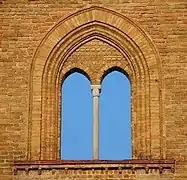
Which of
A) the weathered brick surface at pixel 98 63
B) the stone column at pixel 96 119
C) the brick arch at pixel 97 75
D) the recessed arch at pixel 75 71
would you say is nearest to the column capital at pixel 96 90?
the stone column at pixel 96 119

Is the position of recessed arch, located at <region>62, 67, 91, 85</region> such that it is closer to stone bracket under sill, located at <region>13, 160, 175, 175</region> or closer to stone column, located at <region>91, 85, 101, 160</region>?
stone column, located at <region>91, 85, 101, 160</region>

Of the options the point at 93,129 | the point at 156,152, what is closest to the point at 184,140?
the point at 156,152

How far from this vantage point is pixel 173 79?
16859mm

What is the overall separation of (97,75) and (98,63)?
287 millimetres

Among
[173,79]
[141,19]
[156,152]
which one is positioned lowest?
[156,152]

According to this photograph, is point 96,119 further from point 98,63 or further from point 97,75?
point 98,63

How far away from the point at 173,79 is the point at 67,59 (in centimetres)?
231

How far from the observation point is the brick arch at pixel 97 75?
1658 centimetres

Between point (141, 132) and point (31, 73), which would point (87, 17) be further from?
point (141, 132)

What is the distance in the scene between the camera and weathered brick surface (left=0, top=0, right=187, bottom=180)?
647 inches

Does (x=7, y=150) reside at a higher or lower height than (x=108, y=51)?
lower

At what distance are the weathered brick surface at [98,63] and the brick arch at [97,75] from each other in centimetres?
4

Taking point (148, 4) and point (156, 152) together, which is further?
point (148, 4)

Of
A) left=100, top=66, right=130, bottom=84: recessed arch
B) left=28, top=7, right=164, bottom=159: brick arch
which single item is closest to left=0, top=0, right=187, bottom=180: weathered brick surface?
left=28, top=7, right=164, bottom=159: brick arch
